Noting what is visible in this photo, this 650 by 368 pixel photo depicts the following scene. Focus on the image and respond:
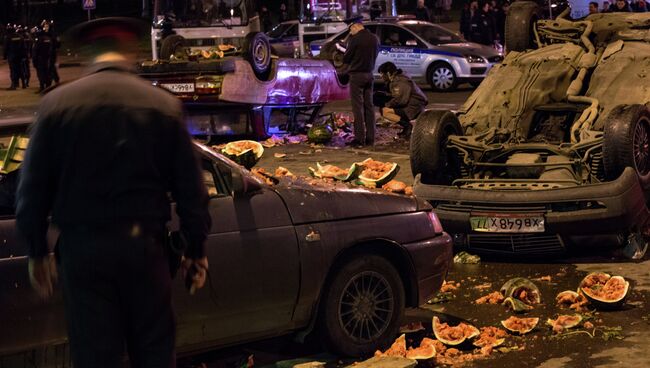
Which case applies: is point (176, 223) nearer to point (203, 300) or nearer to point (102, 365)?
point (203, 300)

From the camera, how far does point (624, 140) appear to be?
8734 millimetres

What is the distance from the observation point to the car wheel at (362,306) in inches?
252

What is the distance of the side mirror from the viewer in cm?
595

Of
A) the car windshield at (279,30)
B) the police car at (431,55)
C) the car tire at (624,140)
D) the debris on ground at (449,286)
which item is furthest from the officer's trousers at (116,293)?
the car windshield at (279,30)

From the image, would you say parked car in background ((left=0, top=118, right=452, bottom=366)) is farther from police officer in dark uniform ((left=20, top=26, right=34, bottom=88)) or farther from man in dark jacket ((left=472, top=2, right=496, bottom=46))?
man in dark jacket ((left=472, top=2, right=496, bottom=46))

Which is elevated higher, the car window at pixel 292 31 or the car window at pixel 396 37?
the car window at pixel 396 37

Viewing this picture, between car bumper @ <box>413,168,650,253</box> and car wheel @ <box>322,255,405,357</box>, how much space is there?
7.80ft

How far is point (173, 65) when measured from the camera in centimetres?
1574

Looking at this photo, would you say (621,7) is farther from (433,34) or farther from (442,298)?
(442,298)

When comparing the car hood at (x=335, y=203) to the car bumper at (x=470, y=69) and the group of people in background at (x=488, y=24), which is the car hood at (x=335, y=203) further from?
the group of people in background at (x=488, y=24)

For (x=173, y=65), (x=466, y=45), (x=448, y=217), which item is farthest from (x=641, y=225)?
(x=466, y=45)

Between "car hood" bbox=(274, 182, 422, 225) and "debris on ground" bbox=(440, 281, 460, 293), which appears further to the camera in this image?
"debris on ground" bbox=(440, 281, 460, 293)

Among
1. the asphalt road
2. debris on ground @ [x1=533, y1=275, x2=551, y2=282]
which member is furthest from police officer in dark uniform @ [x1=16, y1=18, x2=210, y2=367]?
debris on ground @ [x1=533, y1=275, x2=551, y2=282]

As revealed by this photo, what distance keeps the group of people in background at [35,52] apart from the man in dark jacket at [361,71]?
1284 centimetres
